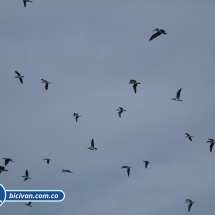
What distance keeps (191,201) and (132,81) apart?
669 inches

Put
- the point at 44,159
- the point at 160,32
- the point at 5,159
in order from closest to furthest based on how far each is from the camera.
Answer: the point at 160,32
the point at 5,159
the point at 44,159

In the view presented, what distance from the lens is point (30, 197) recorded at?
71.2 m

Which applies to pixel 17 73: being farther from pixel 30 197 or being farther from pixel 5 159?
pixel 30 197

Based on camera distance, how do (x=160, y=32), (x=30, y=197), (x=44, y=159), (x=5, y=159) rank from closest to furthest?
1. (x=30, y=197)
2. (x=160, y=32)
3. (x=5, y=159)
4. (x=44, y=159)

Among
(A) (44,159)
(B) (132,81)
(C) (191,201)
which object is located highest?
(B) (132,81)

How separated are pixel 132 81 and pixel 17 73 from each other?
1499 centimetres

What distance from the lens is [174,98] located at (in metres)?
92.3

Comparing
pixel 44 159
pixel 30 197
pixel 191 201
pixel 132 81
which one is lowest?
pixel 30 197

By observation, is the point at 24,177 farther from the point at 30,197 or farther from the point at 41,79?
the point at 30,197

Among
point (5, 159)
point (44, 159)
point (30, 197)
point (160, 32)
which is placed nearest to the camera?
point (30, 197)

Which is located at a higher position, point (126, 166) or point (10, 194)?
point (126, 166)

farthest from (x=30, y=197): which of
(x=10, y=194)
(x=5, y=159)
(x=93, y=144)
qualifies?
(x=93, y=144)

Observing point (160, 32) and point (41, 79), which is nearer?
point (160, 32)

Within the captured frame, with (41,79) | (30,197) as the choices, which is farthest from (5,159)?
(30,197)
